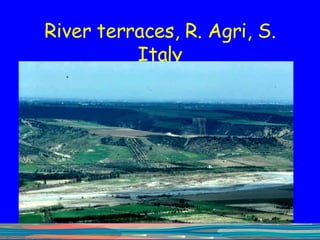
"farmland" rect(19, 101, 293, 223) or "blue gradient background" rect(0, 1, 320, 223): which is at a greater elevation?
"blue gradient background" rect(0, 1, 320, 223)

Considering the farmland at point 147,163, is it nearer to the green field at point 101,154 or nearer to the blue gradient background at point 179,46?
the green field at point 101,154

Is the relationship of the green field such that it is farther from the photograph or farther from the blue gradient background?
the blue gradient background

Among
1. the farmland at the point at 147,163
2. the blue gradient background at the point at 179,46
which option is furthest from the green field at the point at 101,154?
the blue gradient background at the point at 179,46

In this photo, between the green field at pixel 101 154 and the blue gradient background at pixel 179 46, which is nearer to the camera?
the blue gradient background at pixel 179 46

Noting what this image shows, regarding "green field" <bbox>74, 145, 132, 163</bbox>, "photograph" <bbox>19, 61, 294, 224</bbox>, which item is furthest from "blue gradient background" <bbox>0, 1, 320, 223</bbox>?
"green field" <bbox>74, 145, 132, 163</bbox>

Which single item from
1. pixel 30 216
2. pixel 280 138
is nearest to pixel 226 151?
pixel 280 138

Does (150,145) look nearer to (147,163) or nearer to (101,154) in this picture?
(147,163)

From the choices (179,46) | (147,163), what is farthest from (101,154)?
(179,46)

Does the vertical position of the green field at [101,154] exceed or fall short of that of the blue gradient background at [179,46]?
it falls short
